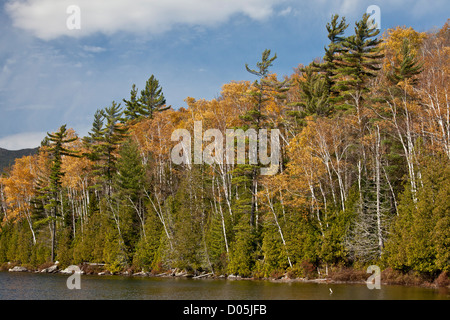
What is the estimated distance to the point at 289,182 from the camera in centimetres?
3503

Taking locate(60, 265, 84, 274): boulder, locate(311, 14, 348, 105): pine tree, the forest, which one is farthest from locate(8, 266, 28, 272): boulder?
locate(311, 14, 348, 105): pine tree

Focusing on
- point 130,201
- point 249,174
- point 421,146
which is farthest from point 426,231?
point 130,201

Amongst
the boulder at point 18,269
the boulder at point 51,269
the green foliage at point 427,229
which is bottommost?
the boulder at point 18,269

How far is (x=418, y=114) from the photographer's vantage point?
1276 inches

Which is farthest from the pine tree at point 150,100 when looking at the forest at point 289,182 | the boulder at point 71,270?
the boulder at point 71,270

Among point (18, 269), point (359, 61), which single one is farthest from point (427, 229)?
point (18, 269)

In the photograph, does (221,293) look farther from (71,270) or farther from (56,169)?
(56,169)

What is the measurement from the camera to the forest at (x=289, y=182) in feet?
101

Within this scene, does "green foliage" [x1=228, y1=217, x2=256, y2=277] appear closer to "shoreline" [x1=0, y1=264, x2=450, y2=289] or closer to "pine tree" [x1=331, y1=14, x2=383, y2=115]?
"shoreline" [x1=0, y1=264, x2=450, y2=289]

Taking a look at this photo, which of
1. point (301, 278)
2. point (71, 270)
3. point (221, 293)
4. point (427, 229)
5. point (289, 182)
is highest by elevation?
point (289, 182)

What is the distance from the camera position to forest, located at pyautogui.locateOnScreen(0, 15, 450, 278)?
1208 inches

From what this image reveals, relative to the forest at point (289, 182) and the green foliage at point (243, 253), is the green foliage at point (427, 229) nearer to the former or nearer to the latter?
the forest at point (289, 182)

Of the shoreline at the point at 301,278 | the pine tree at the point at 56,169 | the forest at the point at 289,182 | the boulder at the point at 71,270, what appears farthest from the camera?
the pine tree at the point at 56,169
